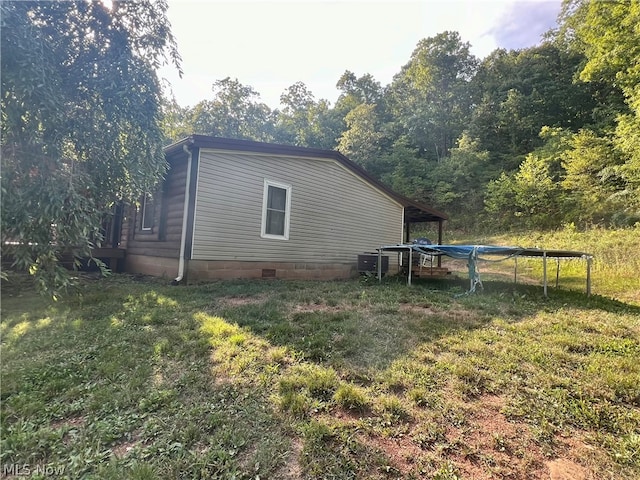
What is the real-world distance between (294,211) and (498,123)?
21600 millimetres

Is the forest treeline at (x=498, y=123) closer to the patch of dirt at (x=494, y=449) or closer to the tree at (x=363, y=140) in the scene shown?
the tree at (x=363, y=140)

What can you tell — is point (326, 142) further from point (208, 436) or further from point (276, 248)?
point (208, 436)

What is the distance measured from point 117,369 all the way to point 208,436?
1.43 meters

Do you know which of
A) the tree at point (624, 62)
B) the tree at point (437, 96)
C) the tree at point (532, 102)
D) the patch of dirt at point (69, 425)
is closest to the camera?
the patch of dirt at point (69, 425)

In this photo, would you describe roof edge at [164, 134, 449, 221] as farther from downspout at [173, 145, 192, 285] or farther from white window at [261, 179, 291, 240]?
white window at [261, 179, 291, 240]

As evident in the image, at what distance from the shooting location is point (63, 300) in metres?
5.11

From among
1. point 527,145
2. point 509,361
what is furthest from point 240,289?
point 527,145

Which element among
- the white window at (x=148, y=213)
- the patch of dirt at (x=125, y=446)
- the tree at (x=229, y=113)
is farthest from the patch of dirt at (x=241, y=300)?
the tree at (x=229, y=113)

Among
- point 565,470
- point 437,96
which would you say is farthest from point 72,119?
point 437,96

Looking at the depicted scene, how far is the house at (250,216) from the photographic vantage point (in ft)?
22.5

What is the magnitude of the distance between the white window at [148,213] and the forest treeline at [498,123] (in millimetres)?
1923

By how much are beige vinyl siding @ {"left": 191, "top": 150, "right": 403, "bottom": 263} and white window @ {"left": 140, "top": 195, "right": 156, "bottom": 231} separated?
229cm

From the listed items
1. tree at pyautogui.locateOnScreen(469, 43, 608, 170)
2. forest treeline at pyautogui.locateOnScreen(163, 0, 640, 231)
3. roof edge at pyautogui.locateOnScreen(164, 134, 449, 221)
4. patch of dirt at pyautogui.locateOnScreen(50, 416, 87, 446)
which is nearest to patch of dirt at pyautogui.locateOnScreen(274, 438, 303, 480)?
patch of dirt at pyautogui.locateOnScreen(50, 416, 87, 446)

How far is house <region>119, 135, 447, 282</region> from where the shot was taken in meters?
6.86
